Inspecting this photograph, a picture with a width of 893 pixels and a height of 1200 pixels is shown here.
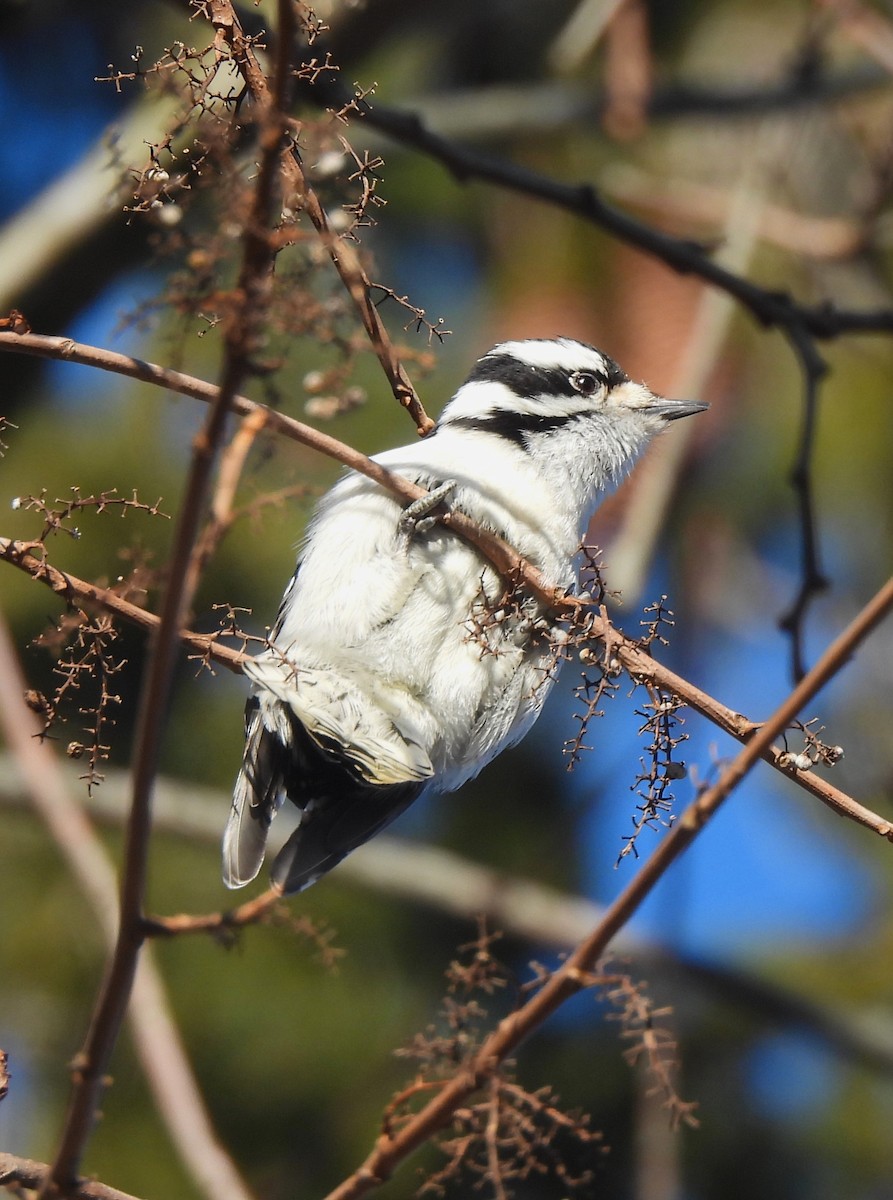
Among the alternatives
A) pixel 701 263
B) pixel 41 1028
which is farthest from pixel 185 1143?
pixel 41 1028

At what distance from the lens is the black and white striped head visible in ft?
11.6

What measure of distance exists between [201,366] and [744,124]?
2.71 metres

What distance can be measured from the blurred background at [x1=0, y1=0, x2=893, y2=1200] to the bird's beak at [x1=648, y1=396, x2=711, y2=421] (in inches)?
4.7

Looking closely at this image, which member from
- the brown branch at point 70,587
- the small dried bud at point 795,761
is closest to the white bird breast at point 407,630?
the small dried bud at point 795,761

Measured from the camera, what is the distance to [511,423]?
3.51m

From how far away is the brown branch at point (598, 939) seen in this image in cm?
129

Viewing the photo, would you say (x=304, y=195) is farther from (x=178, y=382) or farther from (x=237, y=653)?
(x=237, y=653)

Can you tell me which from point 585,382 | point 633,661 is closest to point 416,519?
point 585,382

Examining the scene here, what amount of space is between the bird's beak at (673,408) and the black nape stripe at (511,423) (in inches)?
8.4

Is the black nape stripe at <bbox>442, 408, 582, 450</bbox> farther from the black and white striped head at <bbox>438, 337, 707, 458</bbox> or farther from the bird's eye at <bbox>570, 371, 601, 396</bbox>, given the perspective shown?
the bird's eye at <bbox>570, 371, 601, 396</bbox>

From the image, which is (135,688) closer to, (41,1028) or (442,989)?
(41,1028)

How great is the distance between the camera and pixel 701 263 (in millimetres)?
3350

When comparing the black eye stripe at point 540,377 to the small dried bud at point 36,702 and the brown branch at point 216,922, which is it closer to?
the small dried bud at point 36,702

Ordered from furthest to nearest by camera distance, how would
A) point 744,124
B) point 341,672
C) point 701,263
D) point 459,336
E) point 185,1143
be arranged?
point 459,336, point 744,124, point 701,263, point 341,672, point 185,1143
